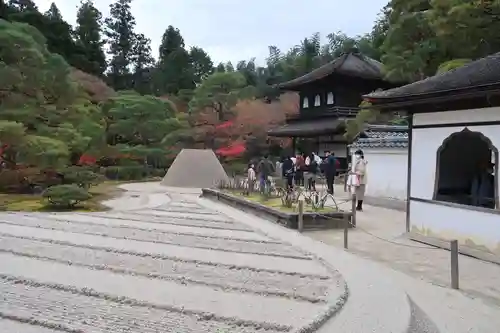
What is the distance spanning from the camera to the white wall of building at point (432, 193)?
7.32m

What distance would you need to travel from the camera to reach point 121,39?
53.8 m

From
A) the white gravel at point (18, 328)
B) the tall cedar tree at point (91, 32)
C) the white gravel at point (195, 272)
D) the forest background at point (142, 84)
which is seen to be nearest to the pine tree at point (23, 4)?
the forest background at point (142, 84)

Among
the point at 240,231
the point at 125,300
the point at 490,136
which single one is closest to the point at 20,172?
the point at 240,231

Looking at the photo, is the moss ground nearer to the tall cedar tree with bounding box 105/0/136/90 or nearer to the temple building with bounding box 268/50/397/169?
the temple building with bounding box 268/50/397/169

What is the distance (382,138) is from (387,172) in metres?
1.13

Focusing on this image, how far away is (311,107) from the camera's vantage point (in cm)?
2928

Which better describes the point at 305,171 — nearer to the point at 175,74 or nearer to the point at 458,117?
the point at 458,117

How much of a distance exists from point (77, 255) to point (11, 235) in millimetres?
2603

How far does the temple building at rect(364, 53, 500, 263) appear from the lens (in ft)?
24.0

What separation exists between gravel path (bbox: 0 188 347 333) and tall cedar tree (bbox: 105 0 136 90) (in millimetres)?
43485

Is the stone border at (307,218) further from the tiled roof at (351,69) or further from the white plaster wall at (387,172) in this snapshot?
the tiled roof at (351,69)

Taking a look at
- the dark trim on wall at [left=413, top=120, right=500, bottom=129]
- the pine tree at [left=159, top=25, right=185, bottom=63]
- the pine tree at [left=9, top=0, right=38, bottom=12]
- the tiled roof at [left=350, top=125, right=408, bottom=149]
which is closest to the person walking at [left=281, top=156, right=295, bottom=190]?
the tiled roof at [left=350, top=125, right=408, bottom=149]

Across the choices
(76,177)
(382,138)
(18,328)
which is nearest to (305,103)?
(382,138)

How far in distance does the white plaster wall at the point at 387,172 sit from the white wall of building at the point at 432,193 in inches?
210
